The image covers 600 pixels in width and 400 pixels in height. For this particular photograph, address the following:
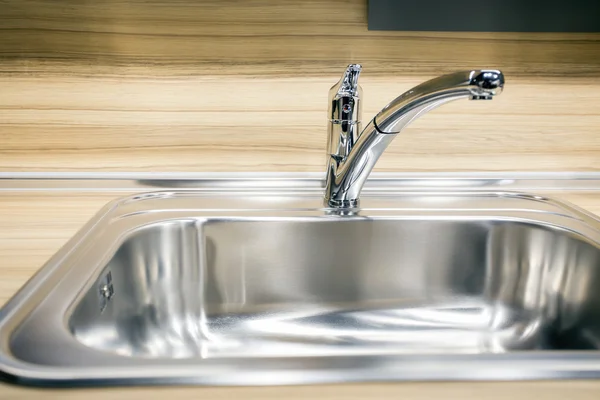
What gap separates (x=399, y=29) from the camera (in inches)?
32.6

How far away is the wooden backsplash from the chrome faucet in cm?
12

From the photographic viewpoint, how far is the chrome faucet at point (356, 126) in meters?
0.64

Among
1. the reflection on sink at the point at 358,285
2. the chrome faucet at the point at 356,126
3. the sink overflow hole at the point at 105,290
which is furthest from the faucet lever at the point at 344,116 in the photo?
the sink overflow hole at the point at 105,290

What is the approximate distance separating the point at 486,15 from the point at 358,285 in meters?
0.48

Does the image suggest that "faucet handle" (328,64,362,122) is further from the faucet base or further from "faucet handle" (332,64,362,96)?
the faucet base

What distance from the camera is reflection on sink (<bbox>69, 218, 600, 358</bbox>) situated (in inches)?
28.3

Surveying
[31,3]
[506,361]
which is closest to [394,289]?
[506,361]

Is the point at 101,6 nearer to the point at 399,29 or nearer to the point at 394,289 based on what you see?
the point at 399,29

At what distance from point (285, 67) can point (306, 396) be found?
2.01 ft

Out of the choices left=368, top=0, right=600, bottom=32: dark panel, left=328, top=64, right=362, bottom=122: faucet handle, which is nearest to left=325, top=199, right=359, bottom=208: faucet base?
left=328, top=64, right=362, bottom=122: faucet handle

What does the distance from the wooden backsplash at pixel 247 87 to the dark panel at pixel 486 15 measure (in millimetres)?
27

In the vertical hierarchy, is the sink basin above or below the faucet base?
below

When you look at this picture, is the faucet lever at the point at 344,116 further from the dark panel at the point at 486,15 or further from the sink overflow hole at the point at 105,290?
the sink overflow hole at the point at 105,290

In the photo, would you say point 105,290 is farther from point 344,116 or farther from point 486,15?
point 486,15
